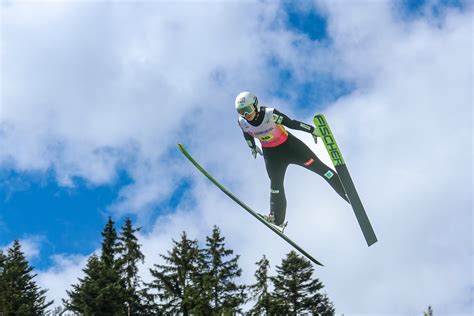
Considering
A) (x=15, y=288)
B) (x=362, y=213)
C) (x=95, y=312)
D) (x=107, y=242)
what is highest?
(x=107, y=242)

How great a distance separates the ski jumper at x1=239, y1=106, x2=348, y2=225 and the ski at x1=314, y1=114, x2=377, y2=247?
35cm

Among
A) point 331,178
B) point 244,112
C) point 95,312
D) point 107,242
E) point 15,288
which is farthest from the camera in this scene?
point 107,242

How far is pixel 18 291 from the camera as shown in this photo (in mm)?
37875

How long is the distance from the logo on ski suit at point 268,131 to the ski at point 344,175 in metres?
0.90

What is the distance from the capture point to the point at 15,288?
1508 inches

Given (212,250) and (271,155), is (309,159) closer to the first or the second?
(271,155)

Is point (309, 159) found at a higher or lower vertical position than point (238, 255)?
lower

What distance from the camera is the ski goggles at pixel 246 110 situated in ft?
45.3

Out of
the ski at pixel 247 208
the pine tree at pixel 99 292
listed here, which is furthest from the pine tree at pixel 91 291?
the ski at pixel 247 208

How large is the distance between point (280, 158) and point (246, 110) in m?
1.76

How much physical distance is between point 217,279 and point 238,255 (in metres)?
2.47

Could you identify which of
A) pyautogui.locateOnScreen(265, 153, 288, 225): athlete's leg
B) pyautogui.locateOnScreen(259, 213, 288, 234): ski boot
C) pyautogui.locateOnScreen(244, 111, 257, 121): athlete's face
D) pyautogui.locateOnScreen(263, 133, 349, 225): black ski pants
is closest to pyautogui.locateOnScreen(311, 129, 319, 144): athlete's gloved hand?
pyautogui.locateOnScreen(263, 133, 349, 225): black ski pants

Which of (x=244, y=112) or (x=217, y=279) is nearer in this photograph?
(x=244, y=112)

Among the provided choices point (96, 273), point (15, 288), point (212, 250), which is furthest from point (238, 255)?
point (15, 288)
